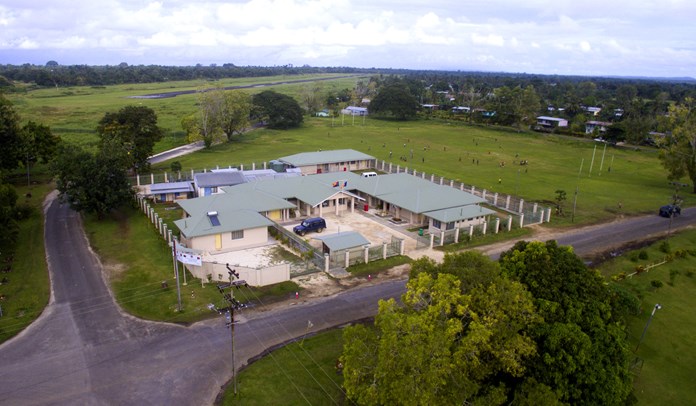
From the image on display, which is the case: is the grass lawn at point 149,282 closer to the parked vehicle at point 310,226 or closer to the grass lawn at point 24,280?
the grass lawn at point 24,280

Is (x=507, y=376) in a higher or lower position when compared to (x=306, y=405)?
higher

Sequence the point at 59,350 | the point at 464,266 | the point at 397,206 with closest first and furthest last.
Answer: the point at 464,266
the point at 59,350
the point at 397,206

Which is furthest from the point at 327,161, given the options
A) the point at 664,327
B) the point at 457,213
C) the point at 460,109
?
the point at 460,109

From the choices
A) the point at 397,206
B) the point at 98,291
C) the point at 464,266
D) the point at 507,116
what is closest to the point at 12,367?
the point at 98,291

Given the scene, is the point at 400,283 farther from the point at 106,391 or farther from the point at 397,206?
the point at 106,391

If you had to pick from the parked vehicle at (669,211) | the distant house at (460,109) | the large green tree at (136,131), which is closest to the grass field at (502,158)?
the parked vehicle at (669,211)

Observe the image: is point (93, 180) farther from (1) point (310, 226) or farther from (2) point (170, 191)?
(1) point (310, 226)
